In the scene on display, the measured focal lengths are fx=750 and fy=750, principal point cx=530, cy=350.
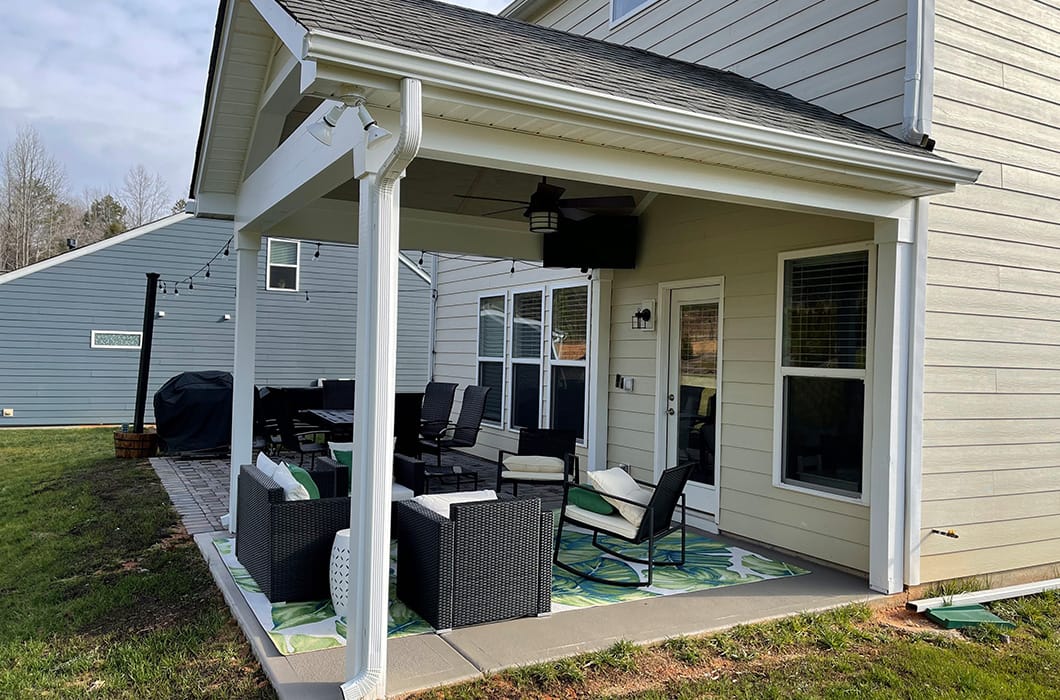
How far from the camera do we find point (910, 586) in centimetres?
448

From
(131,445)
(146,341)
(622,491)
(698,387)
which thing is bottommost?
(131,445)

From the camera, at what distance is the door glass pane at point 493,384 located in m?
10.0

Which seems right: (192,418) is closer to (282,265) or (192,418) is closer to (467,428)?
(467,428)

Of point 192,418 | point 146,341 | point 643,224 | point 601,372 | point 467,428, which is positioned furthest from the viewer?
point 192,418

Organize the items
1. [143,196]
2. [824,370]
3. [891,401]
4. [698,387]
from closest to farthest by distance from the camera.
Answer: [891,401], [824,370], [698,387], [143,196]

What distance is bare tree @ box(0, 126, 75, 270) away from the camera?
2630cm

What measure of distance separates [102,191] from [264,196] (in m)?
33.7

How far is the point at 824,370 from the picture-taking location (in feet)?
16.5

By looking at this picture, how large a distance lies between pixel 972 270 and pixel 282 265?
12147 millimetres

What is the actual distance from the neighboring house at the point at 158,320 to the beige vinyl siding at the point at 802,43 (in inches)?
347

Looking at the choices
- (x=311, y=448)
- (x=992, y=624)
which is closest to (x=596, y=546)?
(x=992, y=624)

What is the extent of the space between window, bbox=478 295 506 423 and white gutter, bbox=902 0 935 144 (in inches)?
241

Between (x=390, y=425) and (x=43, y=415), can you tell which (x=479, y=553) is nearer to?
(x=390, y=425)

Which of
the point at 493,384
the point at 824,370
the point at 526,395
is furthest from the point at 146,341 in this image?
the point at 824,370
